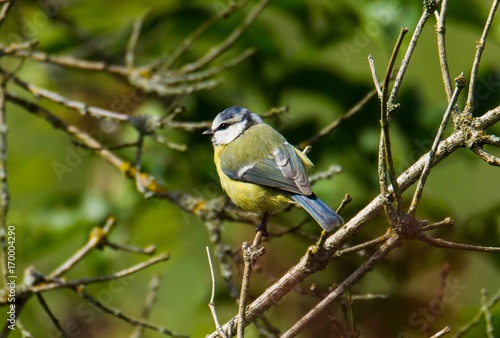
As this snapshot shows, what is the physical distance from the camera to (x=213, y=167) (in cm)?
308

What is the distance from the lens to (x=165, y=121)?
2346mm

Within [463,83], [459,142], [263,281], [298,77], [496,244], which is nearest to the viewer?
[463,83]

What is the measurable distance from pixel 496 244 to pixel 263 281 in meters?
0.93

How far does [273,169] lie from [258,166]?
0.10 meters

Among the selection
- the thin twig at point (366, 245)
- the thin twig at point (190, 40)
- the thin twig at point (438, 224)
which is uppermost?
the thin twig at point (190, 40)

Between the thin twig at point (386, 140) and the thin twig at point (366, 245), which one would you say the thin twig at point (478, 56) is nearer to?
the thin twig at point (386, 140)

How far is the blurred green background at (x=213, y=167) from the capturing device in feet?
8.70

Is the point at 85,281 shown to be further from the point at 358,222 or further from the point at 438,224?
the point at 438,224

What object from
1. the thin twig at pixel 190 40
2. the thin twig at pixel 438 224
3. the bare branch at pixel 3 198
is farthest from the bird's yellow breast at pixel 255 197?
the thin twig at pixel 438 224

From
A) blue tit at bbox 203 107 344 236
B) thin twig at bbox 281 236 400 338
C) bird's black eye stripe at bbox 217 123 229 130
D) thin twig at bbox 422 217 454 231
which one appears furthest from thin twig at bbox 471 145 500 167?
bird's black eye stripe at bbox 217 123 229 130

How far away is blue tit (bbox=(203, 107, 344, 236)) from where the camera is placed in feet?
7.65

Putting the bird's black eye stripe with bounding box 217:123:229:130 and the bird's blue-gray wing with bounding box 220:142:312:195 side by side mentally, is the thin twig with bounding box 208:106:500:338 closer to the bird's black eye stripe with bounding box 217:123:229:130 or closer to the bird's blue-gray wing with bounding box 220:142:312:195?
the bird's blue-gray wing with bounding box 220:142:312:195

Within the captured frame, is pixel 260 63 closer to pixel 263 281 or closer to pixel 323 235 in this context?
pixel 263 281

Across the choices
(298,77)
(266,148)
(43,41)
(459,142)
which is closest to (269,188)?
(266,148)
